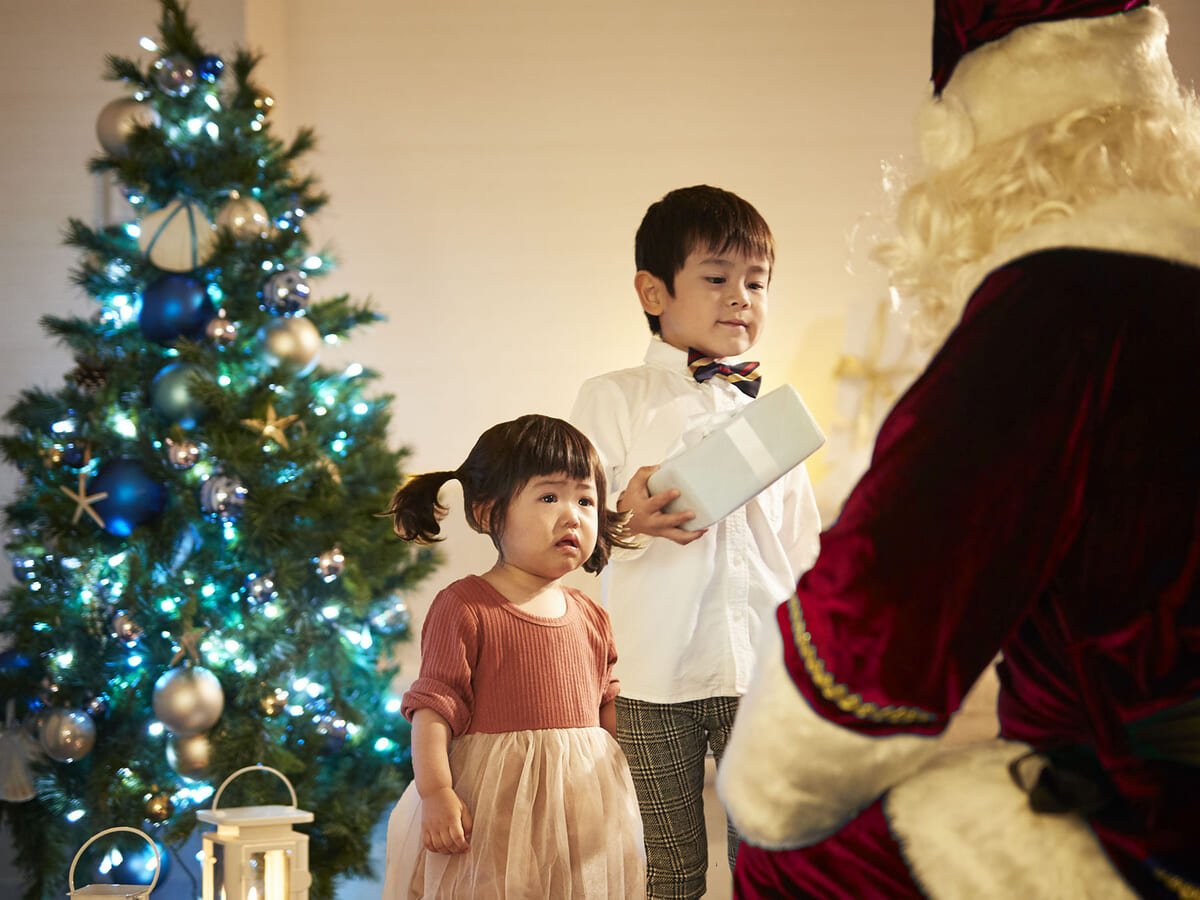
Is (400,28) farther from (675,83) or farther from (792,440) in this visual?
(792,440)

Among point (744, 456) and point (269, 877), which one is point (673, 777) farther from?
point (269, 877)

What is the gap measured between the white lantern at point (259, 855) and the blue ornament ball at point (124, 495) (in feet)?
2.75

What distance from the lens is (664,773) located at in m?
1.78

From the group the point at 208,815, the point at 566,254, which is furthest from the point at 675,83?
the point at 208,815

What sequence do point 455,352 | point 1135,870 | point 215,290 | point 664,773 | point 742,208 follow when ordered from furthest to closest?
point 455,352, point 215,290, point 742,208, point 664,773, point 1135,870

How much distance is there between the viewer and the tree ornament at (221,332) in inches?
106

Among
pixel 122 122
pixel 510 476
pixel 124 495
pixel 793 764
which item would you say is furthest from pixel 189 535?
pixel 793 764

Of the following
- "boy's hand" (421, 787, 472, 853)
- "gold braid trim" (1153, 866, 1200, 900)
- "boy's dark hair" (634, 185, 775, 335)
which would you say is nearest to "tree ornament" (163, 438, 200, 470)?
"boy's dark hair" (634, 185, 775, 335)

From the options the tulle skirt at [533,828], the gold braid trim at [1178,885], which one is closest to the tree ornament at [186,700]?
the tulle skirt at [533,828]

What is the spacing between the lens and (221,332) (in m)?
2.70

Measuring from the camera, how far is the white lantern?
197 centimetres

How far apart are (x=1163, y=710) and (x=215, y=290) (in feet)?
7.99

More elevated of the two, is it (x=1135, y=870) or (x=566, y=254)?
(x=566, y=254)

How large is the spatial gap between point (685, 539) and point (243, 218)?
1.50 metres
